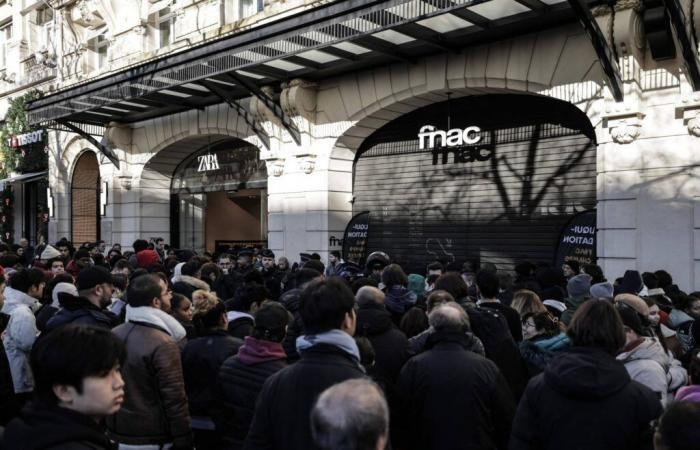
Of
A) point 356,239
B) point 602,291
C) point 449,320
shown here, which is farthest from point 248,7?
point 449,320

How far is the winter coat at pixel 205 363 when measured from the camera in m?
3.83

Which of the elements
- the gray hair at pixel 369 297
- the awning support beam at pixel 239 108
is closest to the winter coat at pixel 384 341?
the gray hair at pixel 369 297

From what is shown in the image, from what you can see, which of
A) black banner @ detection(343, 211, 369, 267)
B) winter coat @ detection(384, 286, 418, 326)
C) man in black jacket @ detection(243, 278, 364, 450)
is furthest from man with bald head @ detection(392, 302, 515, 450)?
black banner @ detection(343, 211, 369, 267)

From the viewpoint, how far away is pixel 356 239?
13.3 metres

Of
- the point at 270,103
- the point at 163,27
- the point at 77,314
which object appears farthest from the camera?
the point at 163,27

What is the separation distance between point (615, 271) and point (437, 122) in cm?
497

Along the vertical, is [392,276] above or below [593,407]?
above

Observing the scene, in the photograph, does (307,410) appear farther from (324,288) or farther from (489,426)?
(489,426)

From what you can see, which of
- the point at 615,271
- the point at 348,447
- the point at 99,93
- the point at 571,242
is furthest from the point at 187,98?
the point at 348,447

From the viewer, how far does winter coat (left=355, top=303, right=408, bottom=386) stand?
3826 mm

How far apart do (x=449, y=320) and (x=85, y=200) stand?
793 inches

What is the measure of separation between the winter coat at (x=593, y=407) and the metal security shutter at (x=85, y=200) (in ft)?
67.2

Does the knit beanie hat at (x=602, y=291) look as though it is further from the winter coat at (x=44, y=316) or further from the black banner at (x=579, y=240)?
the black banner at (x=579, y=240)

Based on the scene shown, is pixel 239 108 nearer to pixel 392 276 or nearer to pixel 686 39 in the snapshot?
pixel 686 39
